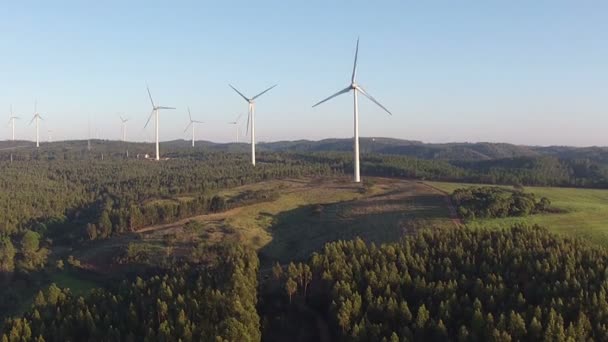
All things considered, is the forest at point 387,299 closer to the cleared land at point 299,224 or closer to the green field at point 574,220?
the green field at point 574,220

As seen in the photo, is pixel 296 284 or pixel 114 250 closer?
pixel 296 284

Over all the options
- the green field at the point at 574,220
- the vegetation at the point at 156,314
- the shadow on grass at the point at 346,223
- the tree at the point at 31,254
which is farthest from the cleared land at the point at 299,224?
the vegetation at the point at 156,314

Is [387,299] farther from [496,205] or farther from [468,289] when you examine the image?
[496,205]

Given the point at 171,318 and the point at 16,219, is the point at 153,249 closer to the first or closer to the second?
the point at 171,318

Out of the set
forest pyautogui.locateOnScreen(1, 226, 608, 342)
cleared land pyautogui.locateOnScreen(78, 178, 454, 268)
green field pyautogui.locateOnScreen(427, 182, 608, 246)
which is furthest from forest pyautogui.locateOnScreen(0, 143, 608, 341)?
cleared land pyautogui.locateOnScreen(78, 178, 454, 268)

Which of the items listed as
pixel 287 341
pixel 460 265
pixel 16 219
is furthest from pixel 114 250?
pixel 460 265

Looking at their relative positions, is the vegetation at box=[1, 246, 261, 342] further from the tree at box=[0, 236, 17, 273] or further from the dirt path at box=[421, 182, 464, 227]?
the dirt path at box=[421, 182, 464, 227]
